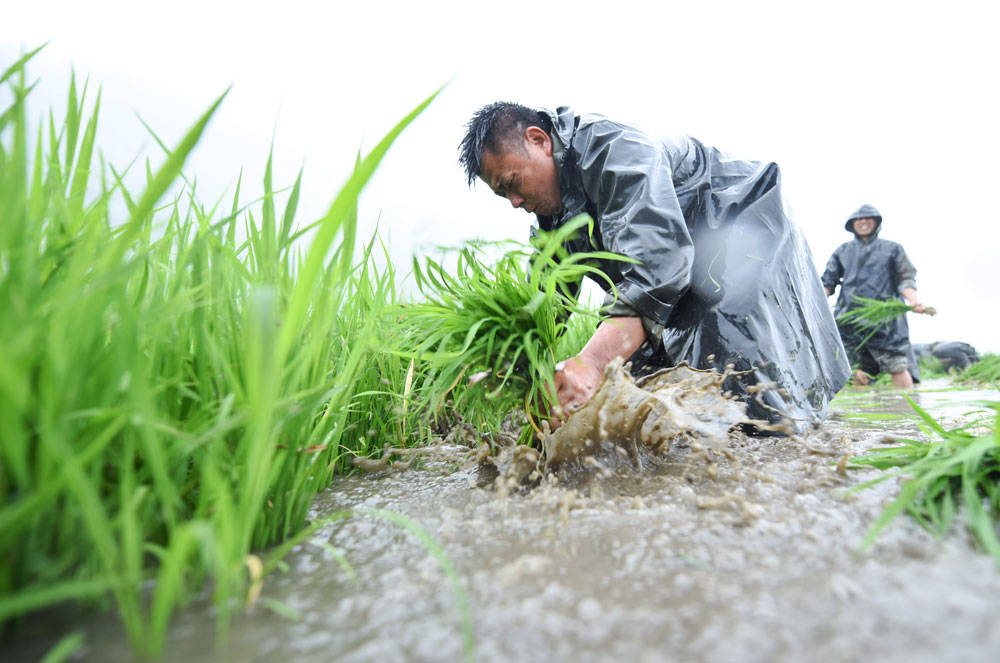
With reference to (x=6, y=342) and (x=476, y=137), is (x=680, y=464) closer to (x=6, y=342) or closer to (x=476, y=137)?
(x=6, y=342)

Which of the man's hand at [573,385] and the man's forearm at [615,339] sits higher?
the man's forearm at [615,339]

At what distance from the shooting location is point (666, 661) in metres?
0.58

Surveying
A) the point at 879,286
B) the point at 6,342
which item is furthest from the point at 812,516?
the point at 879,286

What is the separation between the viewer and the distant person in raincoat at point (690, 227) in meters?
2.01

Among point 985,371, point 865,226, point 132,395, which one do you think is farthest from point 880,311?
point 132,395

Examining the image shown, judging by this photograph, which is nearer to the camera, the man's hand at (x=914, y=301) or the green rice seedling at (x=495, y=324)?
the green rice seedling at (x=495, y=324)

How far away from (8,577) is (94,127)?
0.79 meters

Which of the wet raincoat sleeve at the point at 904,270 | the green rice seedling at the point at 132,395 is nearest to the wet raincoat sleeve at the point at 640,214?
the green rice seedling at the point at 132,395

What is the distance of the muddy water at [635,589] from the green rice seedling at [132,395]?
100 mm

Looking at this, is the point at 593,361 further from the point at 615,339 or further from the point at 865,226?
the point at 865,226

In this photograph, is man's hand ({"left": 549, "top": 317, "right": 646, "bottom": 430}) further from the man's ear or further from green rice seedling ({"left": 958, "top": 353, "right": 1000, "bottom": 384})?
green rice seedling ({"left": 958, "top": 353, "right": 1000, "bottom": 384})

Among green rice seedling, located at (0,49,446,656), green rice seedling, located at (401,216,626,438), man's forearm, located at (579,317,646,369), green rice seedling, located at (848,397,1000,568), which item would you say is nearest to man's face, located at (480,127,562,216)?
man's forearm, located at (579,317,646,369)

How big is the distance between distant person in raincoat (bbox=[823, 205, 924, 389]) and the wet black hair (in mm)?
5909

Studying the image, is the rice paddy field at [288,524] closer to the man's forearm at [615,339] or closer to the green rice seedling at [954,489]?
→ the green rice seedling at [954,489]
